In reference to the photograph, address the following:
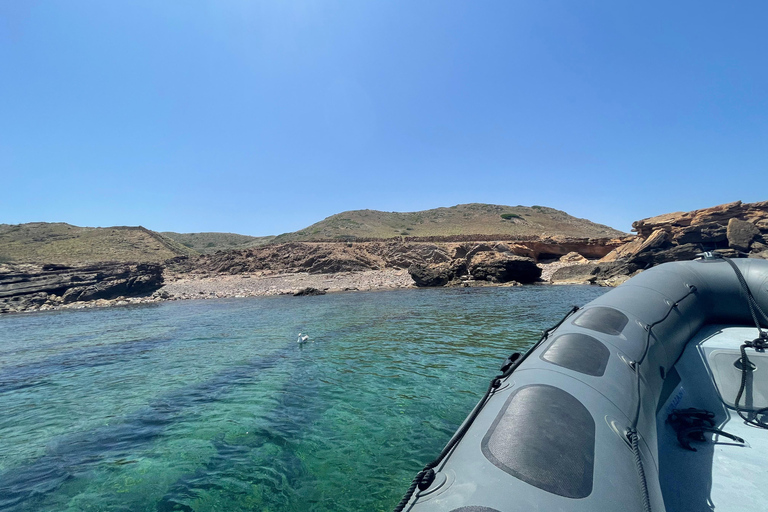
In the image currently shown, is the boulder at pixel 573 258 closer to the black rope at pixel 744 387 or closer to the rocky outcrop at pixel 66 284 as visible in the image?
the black rope at pixel 744 387

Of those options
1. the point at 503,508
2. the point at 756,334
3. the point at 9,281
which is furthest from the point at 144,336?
the point at 9,281

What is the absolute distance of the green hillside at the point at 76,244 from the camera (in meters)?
36.0

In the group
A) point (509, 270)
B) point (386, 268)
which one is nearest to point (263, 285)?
point (386, 268)

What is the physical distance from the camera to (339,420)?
14.7 feet

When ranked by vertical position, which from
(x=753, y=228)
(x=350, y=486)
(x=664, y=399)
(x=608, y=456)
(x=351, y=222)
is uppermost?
(x=351, y=222)

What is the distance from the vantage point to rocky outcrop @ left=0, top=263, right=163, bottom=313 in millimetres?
23094

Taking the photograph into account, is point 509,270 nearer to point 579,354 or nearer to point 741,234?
point 741,234

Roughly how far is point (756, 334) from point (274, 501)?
20.1 ft

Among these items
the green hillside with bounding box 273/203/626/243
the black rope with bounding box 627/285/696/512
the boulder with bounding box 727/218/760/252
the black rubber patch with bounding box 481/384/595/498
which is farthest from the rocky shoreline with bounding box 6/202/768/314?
the green hillside with bounding box 273/203/626/243

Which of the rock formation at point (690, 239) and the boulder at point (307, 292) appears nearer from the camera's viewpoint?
the rock formation at point (690, 239)

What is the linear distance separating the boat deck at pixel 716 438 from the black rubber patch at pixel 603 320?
3.04ft

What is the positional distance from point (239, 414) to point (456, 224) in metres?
61.2

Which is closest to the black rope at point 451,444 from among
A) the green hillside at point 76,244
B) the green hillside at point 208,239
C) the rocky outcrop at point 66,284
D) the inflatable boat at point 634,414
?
the inflatable boat at point 634,414

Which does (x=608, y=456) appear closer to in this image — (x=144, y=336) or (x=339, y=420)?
(x=339, y=420)
